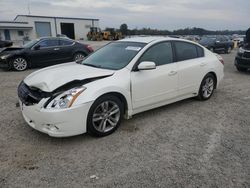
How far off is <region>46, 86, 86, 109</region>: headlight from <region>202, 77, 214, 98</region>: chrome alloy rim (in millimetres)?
3389

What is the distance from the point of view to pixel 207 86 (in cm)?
584

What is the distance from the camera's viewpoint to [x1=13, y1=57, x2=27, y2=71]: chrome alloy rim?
10.2 metres

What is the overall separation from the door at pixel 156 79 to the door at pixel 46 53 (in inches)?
285

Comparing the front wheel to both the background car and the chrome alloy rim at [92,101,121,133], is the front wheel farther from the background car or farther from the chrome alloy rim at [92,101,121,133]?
the background car

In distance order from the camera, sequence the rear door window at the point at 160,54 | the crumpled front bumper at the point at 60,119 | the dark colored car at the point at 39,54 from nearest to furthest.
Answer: the crumpled front bumper at the point at 60,119
the rear door window at the point at 160,54
the dark colored car at the point at 39,54

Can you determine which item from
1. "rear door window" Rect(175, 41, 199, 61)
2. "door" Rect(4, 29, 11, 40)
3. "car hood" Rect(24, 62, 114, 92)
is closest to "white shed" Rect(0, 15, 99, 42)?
"door" Rect(4, 29, 11, 40)

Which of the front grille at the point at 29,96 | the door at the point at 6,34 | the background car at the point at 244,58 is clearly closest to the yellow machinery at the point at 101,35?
the door at the point at 6,34

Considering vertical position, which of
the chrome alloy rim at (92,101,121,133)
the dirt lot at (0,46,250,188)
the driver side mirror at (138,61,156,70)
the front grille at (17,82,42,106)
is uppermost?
the driver side mirror at (138,61,156,70)

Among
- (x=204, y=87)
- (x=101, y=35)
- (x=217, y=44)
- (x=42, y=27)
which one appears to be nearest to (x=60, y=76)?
(x=204, y=87)

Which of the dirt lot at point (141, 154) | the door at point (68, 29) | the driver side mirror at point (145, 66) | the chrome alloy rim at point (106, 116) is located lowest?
the dirt lot at point (141, 154)

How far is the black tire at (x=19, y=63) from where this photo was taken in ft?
33.3

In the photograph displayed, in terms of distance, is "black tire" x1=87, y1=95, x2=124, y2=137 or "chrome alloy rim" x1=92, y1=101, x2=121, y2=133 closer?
"black tire" x1=87, y1=95, x2=124, y2=137

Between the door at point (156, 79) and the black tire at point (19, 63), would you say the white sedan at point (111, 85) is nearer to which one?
the door at point (156, 79)

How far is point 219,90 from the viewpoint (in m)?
6.97
